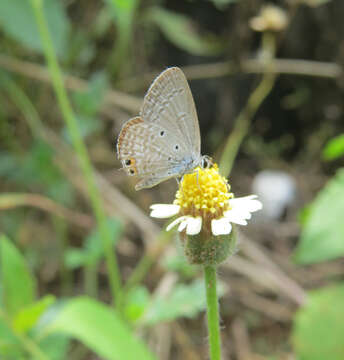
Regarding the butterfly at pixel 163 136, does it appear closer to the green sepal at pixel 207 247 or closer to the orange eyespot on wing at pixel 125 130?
the orange eyespot on wing at pixel 125 130

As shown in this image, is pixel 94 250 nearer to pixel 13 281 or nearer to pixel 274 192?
pixel 13 281

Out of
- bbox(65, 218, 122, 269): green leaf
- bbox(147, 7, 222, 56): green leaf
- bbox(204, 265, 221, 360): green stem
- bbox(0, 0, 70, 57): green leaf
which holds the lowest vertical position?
bbox(204, 265, 221, 360): green stem

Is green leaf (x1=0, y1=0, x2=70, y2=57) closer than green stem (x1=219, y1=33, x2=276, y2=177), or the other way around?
green leaf (x1=0, y1=0, x2=70, y2=57)

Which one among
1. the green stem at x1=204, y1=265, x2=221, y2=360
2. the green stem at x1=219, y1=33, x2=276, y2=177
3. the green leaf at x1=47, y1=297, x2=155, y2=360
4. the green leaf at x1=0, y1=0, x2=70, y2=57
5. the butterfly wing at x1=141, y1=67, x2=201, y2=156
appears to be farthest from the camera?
the green stem at x1=219, y1=33, x2=276, y2=177

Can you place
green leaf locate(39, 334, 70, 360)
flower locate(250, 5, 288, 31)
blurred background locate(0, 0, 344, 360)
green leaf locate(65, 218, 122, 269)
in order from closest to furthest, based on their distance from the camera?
1. green leaf locate(39, 334, 70, 360)
2. blurred background locate(0, 0, 344, 360)
3. green leaf locate(65, 218, 122, 269)
4. flower locate(250, 5, 288, 31)

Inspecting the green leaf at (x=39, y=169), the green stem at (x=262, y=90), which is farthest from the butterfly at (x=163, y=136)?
the green stem at (x=262, y=90)

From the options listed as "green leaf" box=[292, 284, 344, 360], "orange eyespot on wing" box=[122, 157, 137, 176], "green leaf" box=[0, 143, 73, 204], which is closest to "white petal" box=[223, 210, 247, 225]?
"orange eyespot on wing" box=[122, 157, 137, 176]

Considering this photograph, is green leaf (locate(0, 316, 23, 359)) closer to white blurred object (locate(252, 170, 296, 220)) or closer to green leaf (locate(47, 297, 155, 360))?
green leaf (locate(47, 297, 155, 360))
